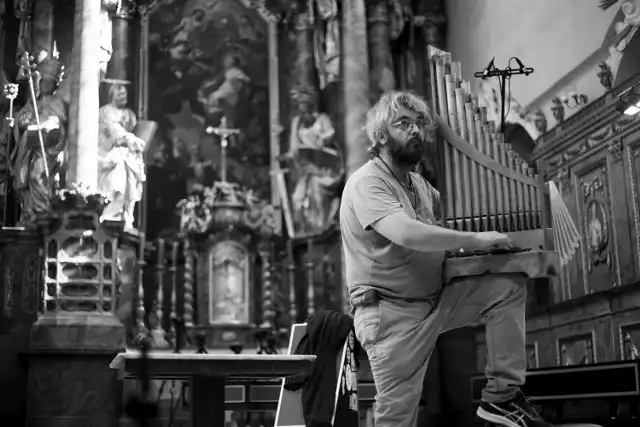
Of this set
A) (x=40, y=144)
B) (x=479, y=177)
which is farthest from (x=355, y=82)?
(x=479, y=177)

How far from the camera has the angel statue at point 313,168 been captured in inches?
452

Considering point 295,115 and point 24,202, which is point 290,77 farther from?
point 24,202

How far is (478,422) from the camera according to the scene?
998 cm

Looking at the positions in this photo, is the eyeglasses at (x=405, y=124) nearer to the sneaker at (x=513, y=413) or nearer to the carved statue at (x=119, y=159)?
the sneaker at (x=513, y=413)

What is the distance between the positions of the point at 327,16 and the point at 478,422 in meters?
5.49

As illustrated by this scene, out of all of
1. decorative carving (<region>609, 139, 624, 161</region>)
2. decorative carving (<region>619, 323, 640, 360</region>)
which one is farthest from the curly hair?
decorative carving (<region>609, 139, 624, 161</region>)

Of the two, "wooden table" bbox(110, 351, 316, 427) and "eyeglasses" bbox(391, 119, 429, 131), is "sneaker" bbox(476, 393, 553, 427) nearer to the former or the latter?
"wooden table" bbox(110, 351, 316, 427)

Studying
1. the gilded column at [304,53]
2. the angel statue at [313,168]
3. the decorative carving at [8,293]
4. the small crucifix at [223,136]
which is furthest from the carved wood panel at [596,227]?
the decorative carving at [8,293]

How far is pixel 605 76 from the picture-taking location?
28.6ft

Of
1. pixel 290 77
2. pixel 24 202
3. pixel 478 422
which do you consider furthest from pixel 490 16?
pixel 24 202

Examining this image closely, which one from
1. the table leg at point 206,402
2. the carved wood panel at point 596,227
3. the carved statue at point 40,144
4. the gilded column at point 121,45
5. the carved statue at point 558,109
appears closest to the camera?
the table leg at point 206,402

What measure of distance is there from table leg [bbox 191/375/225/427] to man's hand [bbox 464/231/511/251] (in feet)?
3.79

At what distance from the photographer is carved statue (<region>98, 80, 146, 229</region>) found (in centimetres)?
1069

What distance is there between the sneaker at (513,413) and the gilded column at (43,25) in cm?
975
